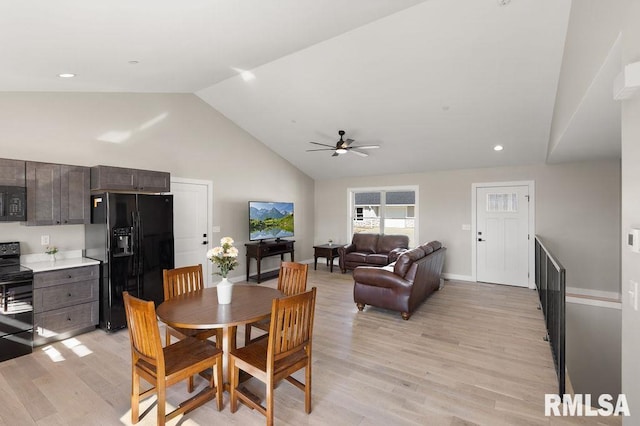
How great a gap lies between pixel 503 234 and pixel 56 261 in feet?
24.1

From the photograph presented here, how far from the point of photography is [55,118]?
12.5 ft

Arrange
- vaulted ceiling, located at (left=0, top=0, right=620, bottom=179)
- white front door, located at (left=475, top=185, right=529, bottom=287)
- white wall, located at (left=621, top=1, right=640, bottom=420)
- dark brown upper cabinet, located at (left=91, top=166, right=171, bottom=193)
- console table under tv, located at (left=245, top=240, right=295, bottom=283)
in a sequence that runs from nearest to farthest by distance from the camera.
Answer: white wall, located at (left=621, top=1, right=640, bottom=420) → vaulted ceiling, located at (left=0, top=0, right=620, bottom=179) → dark brown upper cabinet, located at (left=91, top=166, right=171, bottom=193) → white front door, located at (left=475, top=185, right=529, bottom=287) → console table under tv, located at (left=245, top=240, right=295, bottom=283)

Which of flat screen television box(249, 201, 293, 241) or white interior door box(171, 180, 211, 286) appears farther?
flat screen television box(249, 201, 293, 241)

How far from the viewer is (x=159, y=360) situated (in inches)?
75.3

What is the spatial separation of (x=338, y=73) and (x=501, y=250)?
15.6 feet

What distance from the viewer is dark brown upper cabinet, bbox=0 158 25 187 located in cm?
322

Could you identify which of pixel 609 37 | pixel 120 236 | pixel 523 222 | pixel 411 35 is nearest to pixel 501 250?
pixel 523 222

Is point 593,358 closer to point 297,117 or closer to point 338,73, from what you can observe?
point 338,73

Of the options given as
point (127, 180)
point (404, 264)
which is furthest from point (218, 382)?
point (127, 180)

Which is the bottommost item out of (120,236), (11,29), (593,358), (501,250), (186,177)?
(593,358)

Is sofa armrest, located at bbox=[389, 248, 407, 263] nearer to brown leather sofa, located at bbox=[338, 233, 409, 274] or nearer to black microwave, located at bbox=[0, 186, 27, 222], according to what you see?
brown leather sofa, located at bbox=[338, 233, 409, 274]

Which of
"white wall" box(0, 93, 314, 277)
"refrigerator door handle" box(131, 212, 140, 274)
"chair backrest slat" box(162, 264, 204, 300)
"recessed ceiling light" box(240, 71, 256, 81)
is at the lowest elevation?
"chair backrest slat" box(162, 264, 204, 300)

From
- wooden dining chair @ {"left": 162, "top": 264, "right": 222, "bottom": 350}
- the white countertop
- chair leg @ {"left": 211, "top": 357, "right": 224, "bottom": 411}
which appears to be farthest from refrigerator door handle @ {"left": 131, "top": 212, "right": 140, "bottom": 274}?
chair leg @ {"left": 211, "top": 357, "right": 224, "bottom": 411}

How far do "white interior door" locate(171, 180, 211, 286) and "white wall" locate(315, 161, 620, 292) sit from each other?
4629 millimetres
